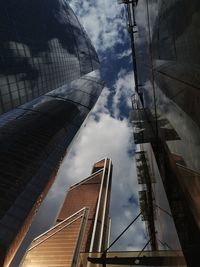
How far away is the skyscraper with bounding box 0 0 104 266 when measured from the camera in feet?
189

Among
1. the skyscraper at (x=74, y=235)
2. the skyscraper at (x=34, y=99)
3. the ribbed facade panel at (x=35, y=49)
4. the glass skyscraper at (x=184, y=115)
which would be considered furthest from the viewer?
the skyscraper at (x=74, y=235)

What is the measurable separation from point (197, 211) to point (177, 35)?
11.8ft

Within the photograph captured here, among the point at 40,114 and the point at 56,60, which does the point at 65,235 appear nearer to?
the point at 40,114

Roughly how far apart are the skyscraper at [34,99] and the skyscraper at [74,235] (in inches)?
732

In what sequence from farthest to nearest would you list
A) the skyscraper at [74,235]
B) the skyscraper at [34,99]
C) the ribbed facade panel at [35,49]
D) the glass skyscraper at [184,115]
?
the skyscraper at [74,235] → the skyscraper at [34,99] → the ribbed facade panel at [35,49] → the glass skyscraper at [184,115]

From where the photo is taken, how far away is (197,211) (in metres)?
6.61

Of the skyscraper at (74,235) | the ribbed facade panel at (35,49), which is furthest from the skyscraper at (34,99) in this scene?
the skyscraper at (74,235)

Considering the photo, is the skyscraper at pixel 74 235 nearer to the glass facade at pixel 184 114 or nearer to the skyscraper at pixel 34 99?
the skyscraper at pixel 34 99

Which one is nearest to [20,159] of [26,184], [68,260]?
[26,184]

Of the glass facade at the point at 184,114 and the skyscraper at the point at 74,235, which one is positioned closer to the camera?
the glass facade at the point at 184,114

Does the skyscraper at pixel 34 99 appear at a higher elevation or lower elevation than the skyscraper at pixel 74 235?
higher

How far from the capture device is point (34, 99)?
8212 cm

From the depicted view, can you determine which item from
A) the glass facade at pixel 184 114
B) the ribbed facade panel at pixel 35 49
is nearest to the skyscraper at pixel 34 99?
the ribbed facade panel at pixel 35 49

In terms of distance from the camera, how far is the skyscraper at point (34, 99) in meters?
57.8
